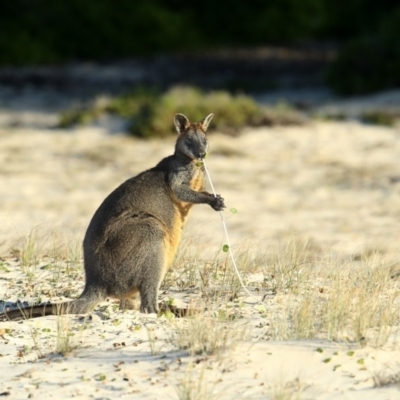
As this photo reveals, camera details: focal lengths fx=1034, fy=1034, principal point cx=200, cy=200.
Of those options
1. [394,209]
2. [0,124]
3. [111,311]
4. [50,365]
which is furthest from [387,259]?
[0,124]

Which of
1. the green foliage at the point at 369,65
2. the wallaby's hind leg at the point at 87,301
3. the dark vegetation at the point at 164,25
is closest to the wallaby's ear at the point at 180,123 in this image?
the wallaby's hind leg at the point at 87,301

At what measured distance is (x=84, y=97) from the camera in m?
22.5

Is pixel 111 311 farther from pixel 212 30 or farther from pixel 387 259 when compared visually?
pixel 212 30

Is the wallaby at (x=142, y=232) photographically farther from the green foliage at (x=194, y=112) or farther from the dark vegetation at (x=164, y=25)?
the dark vegetation at (x=164, y=25)

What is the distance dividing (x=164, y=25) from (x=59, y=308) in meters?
26.9

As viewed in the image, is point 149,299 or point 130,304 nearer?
point 149,299

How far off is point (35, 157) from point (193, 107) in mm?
3196

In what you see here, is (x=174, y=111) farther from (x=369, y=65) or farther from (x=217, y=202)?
(x=217, y=202)

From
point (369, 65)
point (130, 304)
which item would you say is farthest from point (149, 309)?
point (369, 65)

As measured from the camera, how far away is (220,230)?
1267 cm

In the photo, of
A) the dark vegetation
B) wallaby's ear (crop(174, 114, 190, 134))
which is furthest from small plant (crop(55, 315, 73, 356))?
the dark vegetation

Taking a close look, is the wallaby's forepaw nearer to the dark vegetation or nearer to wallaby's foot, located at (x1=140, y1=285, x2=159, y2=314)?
wallaby's foot, located at (x1=140, y1=285, x2=159, y2=314)

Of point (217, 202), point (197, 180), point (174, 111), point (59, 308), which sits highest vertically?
point (174, 111)

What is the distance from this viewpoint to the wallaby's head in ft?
24.1
